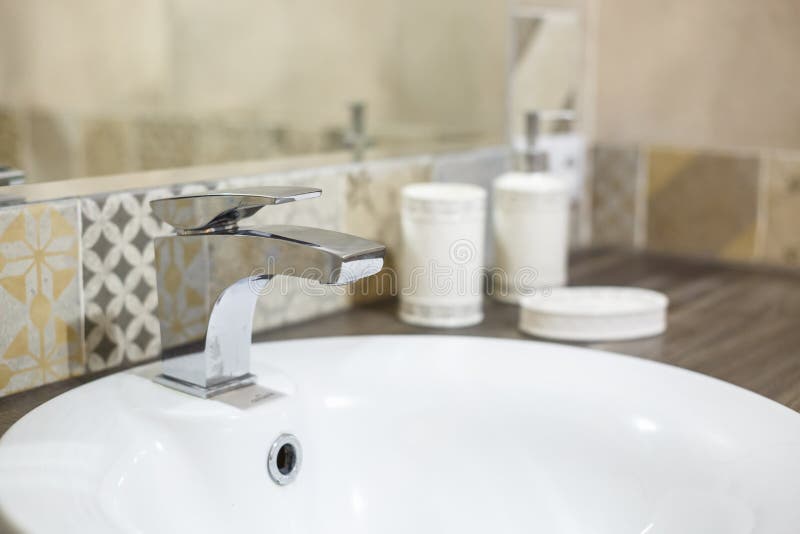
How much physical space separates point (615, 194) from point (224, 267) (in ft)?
2.61

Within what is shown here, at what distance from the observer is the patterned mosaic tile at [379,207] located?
98 cm

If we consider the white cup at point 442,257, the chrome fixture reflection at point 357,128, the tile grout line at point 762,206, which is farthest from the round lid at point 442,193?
the tile grout line at point 762,206

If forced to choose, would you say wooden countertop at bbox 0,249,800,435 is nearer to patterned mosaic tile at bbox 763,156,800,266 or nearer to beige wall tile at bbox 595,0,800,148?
patterned mosaic tile at bbox 763,156,800,266

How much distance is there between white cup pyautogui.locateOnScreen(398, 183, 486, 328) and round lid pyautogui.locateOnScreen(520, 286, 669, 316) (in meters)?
0.06

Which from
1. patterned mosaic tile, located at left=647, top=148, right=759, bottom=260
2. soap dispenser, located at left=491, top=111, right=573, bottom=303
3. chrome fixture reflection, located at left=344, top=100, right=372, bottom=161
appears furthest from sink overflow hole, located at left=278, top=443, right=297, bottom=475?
patterned mosaic tile, located at left=647, top=148, right=759, bottom=260

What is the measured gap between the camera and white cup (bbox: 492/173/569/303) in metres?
→ 1.00

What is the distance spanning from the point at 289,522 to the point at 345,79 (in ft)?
2.66

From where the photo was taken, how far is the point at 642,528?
665 millimetres

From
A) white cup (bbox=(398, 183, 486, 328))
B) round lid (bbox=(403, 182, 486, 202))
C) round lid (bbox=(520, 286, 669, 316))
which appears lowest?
round lid (bbox=(520, 286, 669, 316))

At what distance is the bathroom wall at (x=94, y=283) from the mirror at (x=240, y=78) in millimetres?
345

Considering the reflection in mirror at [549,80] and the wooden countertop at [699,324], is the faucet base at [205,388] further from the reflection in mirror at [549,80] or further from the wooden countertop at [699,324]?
the reflection in mirror at [549,80]

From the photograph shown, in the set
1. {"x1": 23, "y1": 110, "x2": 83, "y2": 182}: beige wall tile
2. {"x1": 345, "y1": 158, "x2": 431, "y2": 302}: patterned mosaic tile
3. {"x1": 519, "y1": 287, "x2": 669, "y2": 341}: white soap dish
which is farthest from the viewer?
{"x1": 23, "y1": 110, "x2": 83, "y2": 182}: beige wall tile

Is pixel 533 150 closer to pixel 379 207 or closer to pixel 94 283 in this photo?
pixel 379 207

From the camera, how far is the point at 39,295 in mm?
716
